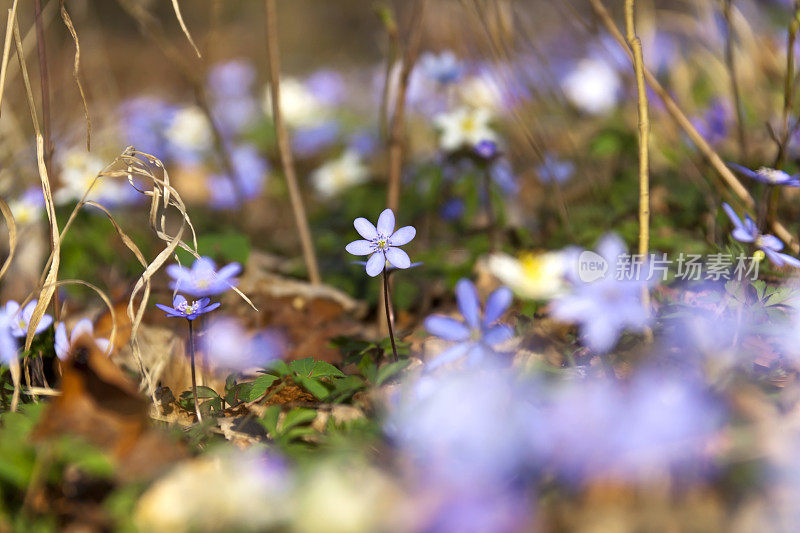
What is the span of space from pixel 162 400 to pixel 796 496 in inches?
39.8

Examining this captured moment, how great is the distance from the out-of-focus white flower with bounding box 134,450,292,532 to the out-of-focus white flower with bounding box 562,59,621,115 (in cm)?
247

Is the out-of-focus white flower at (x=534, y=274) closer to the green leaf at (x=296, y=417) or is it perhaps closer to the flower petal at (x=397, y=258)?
the flower petal at (x=397, y=258)

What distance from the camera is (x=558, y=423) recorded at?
0.81 meters

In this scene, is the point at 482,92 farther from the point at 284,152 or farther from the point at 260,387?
the point at 260,387

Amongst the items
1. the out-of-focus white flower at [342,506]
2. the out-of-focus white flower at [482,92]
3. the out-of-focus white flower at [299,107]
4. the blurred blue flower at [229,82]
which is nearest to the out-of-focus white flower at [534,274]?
the out-of-focus white flower at [342,506]

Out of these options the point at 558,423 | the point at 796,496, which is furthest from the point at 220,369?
the point at 796,496

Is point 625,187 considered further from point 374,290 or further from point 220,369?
point 220,369

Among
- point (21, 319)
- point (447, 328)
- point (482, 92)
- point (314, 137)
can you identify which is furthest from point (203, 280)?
point (482, 92)

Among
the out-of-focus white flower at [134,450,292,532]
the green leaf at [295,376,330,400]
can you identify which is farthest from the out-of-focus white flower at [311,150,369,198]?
the out-of-focus white flower at [134,450,292,532]

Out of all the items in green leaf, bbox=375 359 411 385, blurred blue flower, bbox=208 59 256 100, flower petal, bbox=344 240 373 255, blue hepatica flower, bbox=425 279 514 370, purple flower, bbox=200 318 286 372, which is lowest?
purple flower, bbox=200 318 286 372

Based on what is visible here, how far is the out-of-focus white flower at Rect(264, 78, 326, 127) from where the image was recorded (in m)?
3.08

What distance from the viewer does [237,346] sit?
1.45 meters

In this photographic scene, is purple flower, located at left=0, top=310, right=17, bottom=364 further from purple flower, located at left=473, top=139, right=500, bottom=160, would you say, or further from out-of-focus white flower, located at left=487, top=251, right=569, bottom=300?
purple flower, located at left=473, top=139, right=500, bottom=160

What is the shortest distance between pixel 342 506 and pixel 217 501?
6.7 inches
